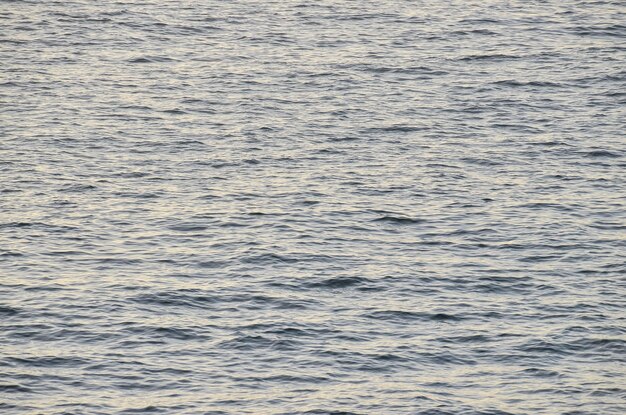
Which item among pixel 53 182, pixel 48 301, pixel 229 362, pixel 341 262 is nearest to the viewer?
pixel 229 362

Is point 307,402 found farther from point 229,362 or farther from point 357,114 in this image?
point 357,114

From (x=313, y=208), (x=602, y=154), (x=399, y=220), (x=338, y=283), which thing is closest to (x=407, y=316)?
(x=338, y=283)

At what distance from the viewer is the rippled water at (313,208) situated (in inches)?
1813

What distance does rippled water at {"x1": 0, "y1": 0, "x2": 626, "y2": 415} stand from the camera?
151 feet

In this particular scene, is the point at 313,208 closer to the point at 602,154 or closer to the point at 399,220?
the point at 399,220

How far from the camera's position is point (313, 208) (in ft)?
204

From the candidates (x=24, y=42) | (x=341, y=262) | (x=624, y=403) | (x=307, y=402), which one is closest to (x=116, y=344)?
(x=307, y=402)

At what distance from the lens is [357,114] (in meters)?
75.7

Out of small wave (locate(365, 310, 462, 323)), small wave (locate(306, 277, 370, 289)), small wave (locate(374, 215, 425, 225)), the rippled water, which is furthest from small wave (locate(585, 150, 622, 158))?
small wave (locate(365, 310, 462, 323))

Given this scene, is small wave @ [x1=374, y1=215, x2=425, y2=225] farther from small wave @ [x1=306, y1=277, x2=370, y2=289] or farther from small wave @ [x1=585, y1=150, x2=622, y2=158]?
small wave @ [x1=585, y1=150, x2=622, y2=158]

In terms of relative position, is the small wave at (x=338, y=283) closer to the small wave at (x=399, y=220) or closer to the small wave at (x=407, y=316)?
the small wave at (x=407, y=316)

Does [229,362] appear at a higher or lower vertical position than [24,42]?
lower

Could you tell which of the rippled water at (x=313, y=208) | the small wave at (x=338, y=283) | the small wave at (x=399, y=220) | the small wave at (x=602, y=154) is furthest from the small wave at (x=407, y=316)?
the small wave at (x=602, y=154)

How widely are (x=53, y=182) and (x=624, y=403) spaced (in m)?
33.7
